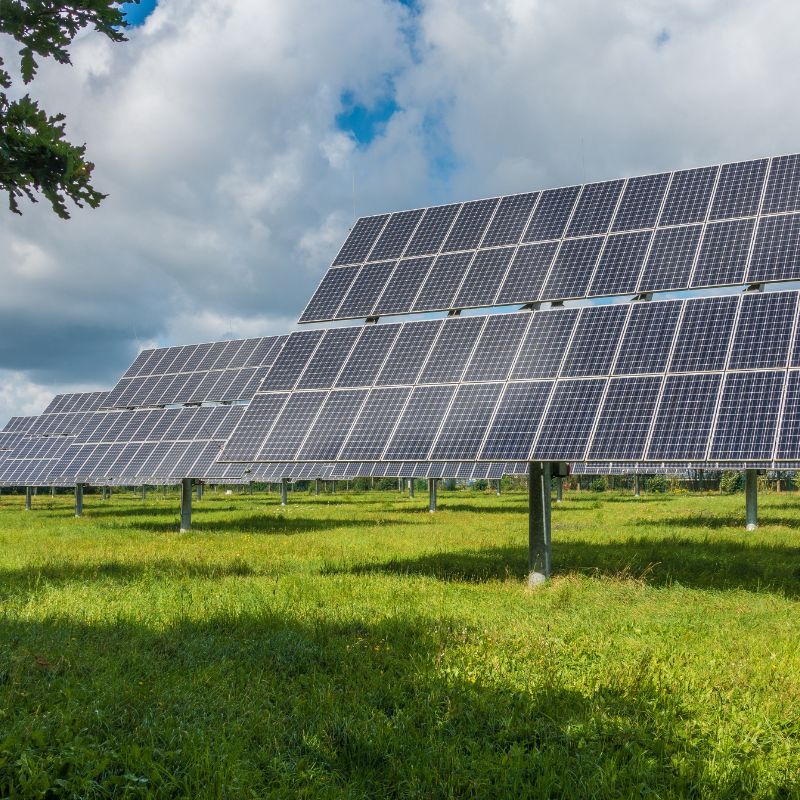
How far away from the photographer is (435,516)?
35969mm

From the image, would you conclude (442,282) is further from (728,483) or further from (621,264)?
(728,483)

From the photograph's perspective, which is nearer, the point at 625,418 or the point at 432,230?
the point at 625,418

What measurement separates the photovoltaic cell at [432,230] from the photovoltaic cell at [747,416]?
901 cm

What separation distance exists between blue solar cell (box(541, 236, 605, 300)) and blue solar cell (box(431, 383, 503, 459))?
269 centimetres

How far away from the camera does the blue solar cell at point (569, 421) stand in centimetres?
1413

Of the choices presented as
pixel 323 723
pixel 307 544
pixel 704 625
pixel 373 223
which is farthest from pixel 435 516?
pixel 323 723

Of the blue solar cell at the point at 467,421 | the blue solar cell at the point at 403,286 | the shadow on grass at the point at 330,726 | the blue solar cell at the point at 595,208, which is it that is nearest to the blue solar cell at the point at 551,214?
the blue solar cell at the point at 595,208

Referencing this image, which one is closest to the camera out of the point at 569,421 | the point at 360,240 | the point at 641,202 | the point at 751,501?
the point at 569,421

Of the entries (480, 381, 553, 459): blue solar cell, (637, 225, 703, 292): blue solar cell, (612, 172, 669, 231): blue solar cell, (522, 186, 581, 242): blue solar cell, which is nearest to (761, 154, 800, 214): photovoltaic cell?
(637, 225, 703, 292): blue solar cell

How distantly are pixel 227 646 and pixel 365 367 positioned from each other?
8347 mm

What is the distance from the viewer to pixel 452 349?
1698cm

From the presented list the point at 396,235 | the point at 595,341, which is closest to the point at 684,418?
the point at 595,341

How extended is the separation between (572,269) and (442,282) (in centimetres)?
314

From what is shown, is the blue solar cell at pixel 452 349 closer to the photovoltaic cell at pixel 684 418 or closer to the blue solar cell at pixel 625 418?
the blue solar cell at pixel 625 418
